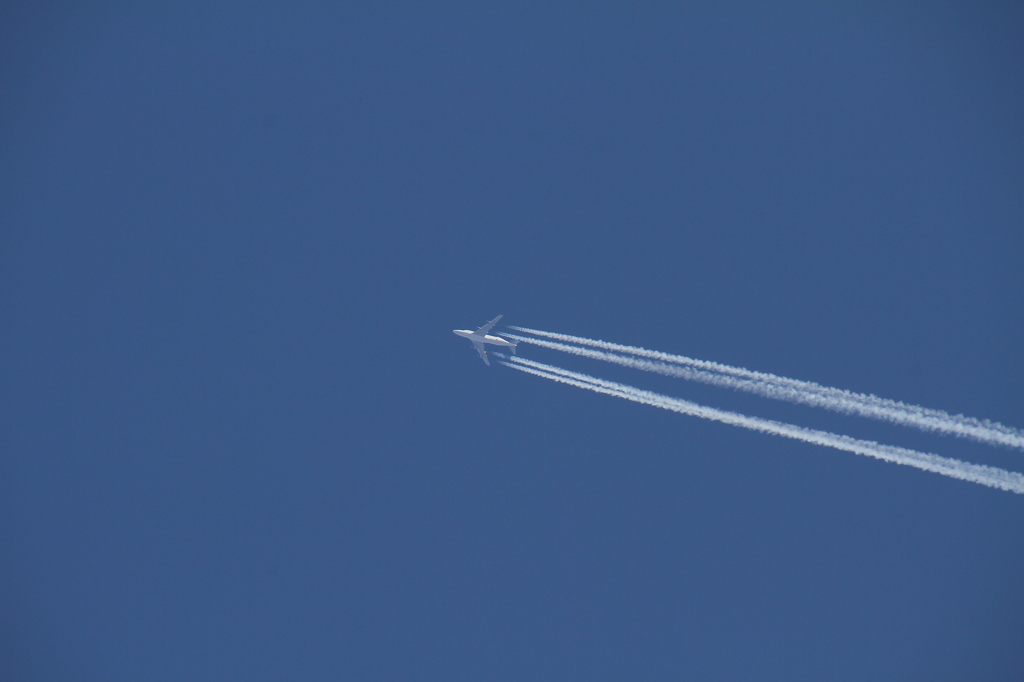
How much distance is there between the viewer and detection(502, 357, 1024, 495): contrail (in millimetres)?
30328

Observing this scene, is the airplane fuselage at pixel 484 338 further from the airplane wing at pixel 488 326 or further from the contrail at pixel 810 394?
the contrail at pixel 810 394

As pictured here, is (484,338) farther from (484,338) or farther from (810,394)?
(810,394)

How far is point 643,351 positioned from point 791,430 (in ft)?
37.8

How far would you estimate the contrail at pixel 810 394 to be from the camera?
31250mm

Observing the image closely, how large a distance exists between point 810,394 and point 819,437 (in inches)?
119

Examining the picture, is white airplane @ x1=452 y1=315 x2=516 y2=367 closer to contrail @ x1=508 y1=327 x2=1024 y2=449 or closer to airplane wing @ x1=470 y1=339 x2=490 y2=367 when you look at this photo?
airplane wing @ x1=470 y1=339 x2=490 y2=367

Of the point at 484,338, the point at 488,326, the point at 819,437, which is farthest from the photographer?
the point at 488,326

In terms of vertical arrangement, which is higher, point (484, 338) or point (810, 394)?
point (484, 338)

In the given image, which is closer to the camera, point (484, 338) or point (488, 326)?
point (484, 338)

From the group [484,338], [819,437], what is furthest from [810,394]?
[484,338]

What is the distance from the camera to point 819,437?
3506 centimetres

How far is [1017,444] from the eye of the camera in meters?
30.5

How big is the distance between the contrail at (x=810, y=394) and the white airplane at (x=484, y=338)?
305cm

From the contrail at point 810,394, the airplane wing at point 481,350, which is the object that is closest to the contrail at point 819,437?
the contrail at point 810,394
